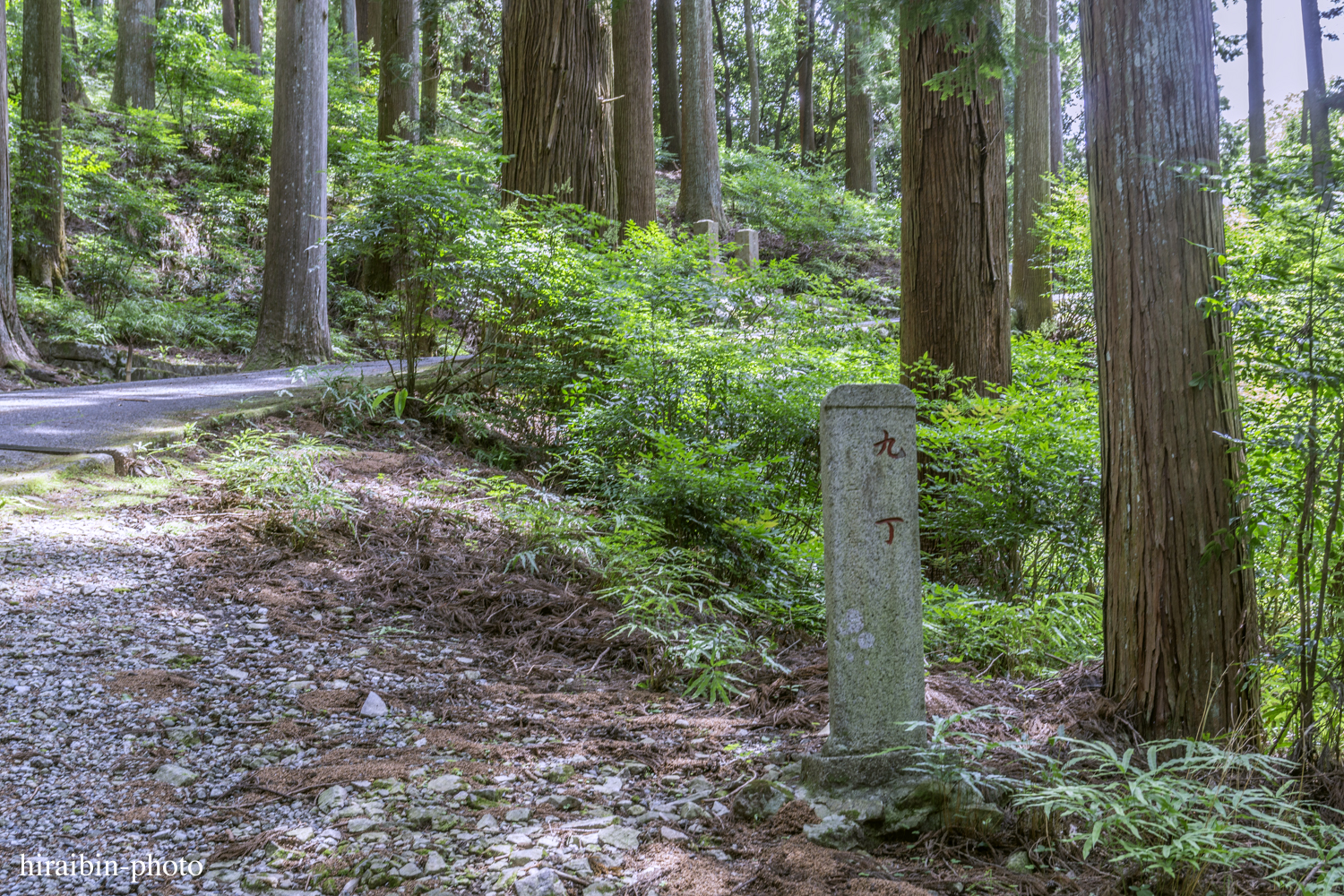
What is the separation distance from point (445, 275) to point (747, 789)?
17.0 ft

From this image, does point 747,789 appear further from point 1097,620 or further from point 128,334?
point 128,334

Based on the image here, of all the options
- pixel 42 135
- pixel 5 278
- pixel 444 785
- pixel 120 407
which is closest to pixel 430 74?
pixel 42 135

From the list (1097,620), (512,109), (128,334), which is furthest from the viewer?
(128,334)

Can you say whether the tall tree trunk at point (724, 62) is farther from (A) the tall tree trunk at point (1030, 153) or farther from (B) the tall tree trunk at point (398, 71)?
(B) the tall tree trunk at point (398, 71)

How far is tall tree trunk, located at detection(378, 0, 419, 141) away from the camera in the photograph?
48.8 feet

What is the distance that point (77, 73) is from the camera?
676 inches

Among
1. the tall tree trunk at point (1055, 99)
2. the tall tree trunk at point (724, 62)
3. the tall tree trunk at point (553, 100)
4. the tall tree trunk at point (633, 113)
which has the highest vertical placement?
the tall tree trunk at point (724, 62)

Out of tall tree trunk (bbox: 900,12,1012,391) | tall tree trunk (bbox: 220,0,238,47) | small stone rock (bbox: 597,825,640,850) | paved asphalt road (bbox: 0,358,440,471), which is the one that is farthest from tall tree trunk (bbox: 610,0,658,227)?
tall tree trunk (bbox: 220,0,238,47)

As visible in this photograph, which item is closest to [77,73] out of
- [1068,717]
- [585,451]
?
[585,451]

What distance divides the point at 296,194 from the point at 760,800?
980 cm

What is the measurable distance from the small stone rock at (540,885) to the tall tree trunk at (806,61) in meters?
30.5

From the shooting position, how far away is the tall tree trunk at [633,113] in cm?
1318

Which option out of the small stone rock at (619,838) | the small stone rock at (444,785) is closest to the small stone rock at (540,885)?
the small stone rock at (619,838)

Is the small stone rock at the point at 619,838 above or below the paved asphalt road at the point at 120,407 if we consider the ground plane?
below
